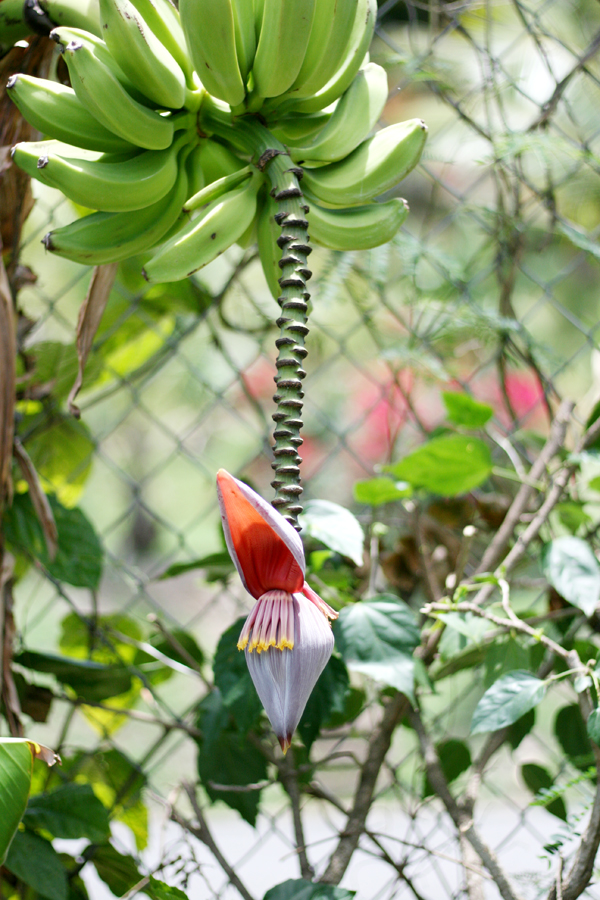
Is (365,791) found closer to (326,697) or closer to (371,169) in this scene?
(326,697)

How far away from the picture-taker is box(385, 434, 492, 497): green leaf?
66 centimetres

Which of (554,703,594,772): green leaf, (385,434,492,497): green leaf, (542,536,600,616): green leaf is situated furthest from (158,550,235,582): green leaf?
(554,703,594,772): green leaf

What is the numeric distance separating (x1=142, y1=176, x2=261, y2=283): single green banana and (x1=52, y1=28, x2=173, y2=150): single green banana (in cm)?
7

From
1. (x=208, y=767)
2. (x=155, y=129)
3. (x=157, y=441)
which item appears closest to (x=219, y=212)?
(x=155, y=129)

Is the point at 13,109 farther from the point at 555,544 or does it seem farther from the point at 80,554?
the point at 555,544

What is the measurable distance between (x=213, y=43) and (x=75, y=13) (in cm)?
16

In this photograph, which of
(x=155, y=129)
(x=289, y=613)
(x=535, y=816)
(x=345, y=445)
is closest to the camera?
(x=289, y=613)

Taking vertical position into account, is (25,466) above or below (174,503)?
above

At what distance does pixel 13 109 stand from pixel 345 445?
0.57 metres

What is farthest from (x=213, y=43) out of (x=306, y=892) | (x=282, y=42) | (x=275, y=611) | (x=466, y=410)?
(x=306, y=892)

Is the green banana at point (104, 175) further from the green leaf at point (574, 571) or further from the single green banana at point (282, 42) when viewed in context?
the green leaf at point (574, 571)

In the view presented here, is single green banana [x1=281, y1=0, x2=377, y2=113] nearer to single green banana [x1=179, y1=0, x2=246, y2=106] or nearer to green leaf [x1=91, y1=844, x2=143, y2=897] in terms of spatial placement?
single green banana [x1=179, y1=0, x2=246, y2=106]

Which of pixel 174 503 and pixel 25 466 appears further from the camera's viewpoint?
pixel 174 503

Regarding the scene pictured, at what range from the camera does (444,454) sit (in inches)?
26.0
